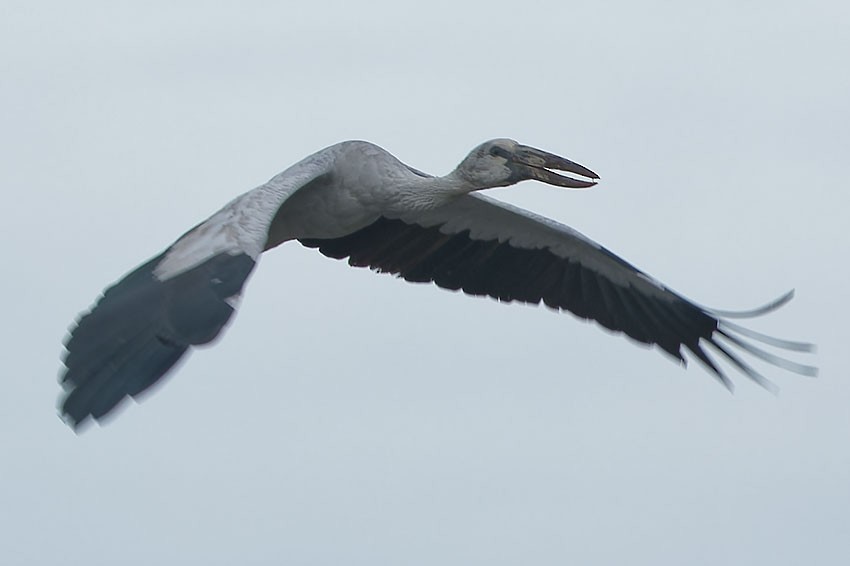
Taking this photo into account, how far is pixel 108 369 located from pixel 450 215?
486cm

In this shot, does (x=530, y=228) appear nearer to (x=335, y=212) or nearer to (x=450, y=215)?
(x=450, y=215)

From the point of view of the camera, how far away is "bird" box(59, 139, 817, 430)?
43.0 ft

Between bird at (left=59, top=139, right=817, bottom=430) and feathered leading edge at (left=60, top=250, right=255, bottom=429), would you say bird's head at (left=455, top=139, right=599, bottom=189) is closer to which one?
bird at (left=59, top=139, right=817, bottom=430)

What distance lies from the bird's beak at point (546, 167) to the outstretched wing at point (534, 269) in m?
0.80

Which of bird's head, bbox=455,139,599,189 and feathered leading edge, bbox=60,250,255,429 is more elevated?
bird's head, bbox=455,139,599,189

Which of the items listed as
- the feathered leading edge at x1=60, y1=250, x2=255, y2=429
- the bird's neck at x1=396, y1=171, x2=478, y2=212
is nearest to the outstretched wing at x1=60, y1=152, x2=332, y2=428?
the feathered leading edge at x1=60, y1=250, x2=255, y2=429

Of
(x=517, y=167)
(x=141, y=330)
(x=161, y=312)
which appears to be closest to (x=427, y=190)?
(x=517, y=167)

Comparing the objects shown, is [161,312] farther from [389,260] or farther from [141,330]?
[389,260]

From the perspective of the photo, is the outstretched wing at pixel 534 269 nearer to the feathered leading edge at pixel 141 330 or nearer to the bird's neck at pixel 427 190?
the bird's neck at pixel 427 190

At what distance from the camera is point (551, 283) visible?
17516 millimetres

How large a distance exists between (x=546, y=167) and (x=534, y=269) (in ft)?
4.44

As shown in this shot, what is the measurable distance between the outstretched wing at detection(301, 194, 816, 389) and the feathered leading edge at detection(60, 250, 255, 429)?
344 centimetres

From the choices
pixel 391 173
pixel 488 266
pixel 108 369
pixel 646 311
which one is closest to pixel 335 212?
pixel 391 173

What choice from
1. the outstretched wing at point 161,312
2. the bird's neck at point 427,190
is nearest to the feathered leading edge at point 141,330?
the outstretched wing at point 161,312
